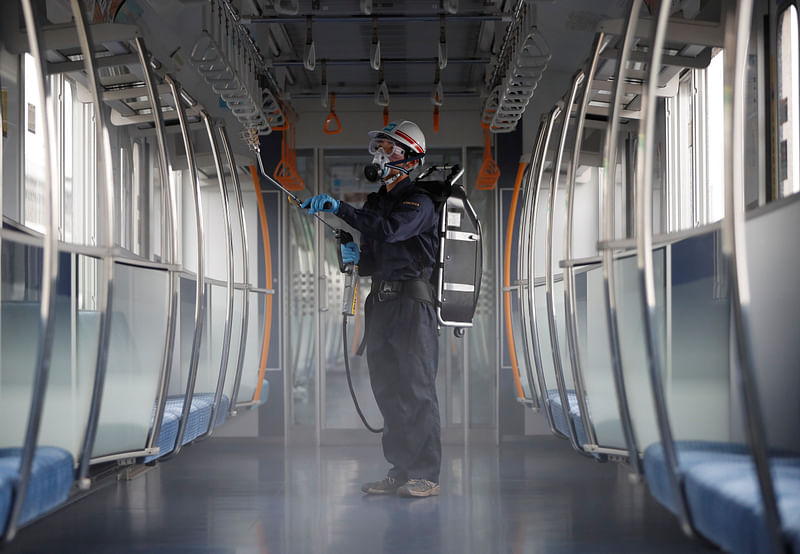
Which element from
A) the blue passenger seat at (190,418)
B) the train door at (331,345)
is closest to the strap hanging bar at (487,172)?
the train door at (331,345)

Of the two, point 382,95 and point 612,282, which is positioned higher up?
point 382,95

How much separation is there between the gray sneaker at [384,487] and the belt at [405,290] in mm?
1040

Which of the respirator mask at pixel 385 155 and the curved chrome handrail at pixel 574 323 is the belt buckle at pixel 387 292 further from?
the curved chrome handrail at pixel 574 323

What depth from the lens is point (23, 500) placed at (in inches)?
85.7

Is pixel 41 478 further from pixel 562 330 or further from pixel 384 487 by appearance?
pixel 562 330

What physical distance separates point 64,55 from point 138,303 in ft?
5.15

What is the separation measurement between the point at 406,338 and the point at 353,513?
1.00 m

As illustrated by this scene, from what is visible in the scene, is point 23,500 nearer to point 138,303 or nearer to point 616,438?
point 138,303

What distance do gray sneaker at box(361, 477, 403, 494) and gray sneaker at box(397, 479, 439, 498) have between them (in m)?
0.14

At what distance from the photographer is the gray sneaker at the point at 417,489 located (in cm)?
459

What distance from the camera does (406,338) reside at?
4.70 meters

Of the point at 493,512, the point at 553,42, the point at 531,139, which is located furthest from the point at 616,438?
the point at 531,139

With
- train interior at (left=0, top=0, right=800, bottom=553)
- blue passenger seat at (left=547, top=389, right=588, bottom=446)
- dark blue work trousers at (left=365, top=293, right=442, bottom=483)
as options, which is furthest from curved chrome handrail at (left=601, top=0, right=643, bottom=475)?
dark blue work trousers at (left=365, top=293, right=442, bottom=483)

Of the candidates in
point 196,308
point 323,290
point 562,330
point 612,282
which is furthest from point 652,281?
point 323,290
